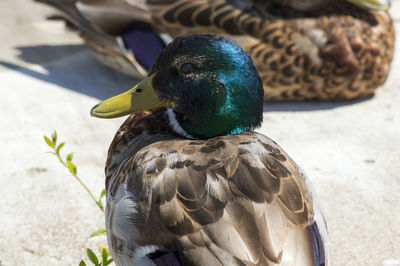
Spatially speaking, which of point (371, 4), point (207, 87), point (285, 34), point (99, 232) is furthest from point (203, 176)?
point (371, 4)

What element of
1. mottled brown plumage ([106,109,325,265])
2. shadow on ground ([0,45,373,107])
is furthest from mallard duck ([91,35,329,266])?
shadow on ground ([0,45,373,107])

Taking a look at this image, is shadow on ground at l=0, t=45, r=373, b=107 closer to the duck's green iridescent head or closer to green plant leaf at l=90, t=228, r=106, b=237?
green plant leaf at l=90, t=228, r=106, b=237

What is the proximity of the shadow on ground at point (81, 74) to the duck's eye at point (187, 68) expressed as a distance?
79.3 inches

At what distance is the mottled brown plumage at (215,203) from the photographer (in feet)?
5.44

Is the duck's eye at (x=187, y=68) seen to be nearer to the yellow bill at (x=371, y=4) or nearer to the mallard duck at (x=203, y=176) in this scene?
the mallard duck at (x=203, y=176)

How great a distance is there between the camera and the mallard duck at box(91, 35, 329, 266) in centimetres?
168

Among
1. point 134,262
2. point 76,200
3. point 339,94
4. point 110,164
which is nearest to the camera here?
point 134,262

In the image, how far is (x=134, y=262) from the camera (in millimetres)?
1808

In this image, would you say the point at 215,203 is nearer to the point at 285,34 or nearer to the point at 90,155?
the point at 90,155

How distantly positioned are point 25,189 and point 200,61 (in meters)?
1.47

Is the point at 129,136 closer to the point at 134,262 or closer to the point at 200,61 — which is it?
the point at 200,61

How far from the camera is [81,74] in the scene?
460cm

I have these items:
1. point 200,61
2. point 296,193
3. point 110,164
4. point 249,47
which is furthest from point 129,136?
point 249,47

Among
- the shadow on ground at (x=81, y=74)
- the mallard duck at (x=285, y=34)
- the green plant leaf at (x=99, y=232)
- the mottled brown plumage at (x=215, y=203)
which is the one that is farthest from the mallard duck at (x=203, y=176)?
the shadow on ground at (x=81, y=74)
